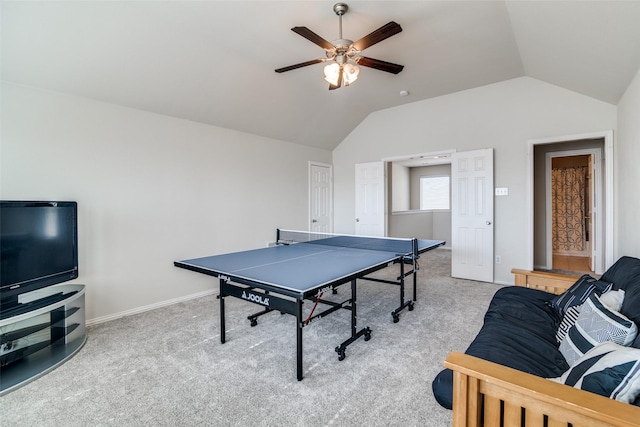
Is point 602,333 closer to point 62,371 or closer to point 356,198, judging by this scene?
point 62,371

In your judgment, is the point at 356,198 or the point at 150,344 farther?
the point at 356,198

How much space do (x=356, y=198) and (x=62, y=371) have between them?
4918mm

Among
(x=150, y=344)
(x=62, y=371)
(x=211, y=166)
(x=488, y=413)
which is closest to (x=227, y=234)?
(x=211, y=166)

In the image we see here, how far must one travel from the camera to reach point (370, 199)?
19.1 ft

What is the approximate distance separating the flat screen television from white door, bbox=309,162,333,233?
3.78m

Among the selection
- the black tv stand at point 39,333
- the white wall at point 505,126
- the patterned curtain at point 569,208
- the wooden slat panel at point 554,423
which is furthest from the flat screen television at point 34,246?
the patterned curtain at point 569,208

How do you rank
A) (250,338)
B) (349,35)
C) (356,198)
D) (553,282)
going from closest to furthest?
(553,282)
(250,338)
(349,35)
(356,198)

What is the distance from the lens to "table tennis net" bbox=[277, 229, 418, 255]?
304 centimetres

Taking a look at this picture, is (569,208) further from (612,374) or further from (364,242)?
(612,374)

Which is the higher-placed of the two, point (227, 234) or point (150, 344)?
point (227, 234)

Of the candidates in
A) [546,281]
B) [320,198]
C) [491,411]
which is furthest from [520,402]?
[320,198]

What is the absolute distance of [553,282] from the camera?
2.53m

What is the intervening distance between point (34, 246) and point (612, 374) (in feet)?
12.0

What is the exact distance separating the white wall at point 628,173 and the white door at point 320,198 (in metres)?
4.35
